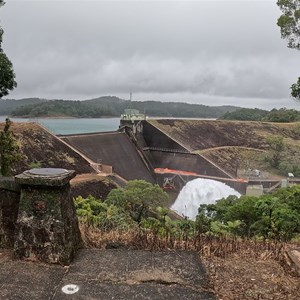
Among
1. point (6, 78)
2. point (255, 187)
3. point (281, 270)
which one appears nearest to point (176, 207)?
point (255, 187)

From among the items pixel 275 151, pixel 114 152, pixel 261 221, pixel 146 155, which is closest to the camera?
pixel 261 221

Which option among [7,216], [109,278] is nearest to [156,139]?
[7,216]

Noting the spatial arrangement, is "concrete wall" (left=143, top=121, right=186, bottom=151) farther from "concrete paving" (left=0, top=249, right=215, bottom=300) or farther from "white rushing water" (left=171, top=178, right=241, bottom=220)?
"concrete paving" (left=0, top=249, right=215, bottom=300)

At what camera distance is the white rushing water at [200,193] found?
2423 cm

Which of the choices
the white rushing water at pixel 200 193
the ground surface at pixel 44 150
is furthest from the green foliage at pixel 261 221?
the white rushing water at pixel 200 193

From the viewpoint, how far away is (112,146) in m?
27.0

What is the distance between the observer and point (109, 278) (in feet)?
9.09

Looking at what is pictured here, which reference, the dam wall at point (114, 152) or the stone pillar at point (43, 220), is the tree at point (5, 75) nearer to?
the stone pillar at point (43, 220)

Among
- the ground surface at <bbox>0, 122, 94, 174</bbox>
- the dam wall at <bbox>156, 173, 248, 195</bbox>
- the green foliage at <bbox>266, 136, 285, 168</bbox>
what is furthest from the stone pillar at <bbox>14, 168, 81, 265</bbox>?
the green foliage at <bbox>266, 136, 285, 168</bbox>

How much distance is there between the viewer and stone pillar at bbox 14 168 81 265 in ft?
9.55

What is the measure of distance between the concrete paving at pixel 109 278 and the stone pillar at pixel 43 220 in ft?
0.34

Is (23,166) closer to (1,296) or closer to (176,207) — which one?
(176,207)

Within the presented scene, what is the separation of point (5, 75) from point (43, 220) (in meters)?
6.13

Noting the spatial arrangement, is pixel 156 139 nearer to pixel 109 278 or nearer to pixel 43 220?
pixel 43 220
